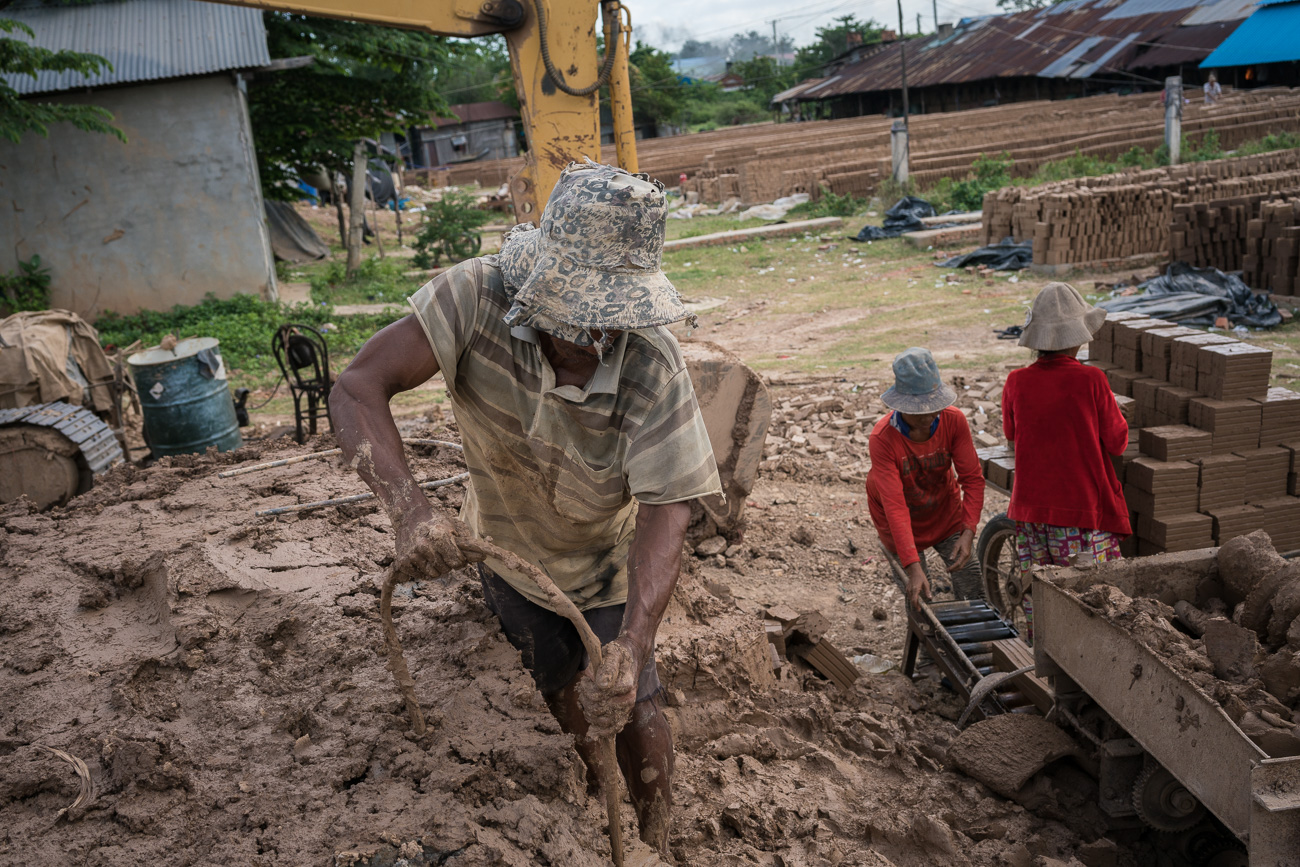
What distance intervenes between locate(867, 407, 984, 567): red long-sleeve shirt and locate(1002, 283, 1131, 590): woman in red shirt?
0.25m

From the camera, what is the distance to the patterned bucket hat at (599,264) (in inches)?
82.7

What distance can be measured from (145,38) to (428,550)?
13.8m

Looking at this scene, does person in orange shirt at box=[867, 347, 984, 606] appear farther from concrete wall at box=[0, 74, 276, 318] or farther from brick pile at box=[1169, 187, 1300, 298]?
concrete wall at box=[0, 74, 276, 318]

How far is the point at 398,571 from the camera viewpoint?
210 cm

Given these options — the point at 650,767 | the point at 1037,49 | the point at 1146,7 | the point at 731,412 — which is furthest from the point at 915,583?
the point at 1146,7

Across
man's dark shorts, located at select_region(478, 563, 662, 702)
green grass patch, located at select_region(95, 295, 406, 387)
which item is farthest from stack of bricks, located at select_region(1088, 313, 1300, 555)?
green grass patch, located at select_region(95, 295, 406, 387)

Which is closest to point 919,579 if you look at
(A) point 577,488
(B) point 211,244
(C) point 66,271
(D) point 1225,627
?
(D) point 1225,627

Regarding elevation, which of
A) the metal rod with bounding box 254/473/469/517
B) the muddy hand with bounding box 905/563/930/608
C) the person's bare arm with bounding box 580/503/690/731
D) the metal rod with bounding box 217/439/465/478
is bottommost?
the muddy hand with bounding box 905/563/930/608

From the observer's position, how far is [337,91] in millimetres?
14555

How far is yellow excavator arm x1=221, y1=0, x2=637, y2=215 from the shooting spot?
19.1 ft

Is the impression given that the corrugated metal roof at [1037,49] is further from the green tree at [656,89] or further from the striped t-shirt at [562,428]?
the striped t-shirt at [562,428]

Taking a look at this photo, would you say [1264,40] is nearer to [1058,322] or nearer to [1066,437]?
[1058,322]

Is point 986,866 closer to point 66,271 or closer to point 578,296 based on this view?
point 578,296

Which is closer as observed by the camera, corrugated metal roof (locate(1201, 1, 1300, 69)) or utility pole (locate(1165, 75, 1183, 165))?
utility pole (locate(1165, 75, 1183, 165))
